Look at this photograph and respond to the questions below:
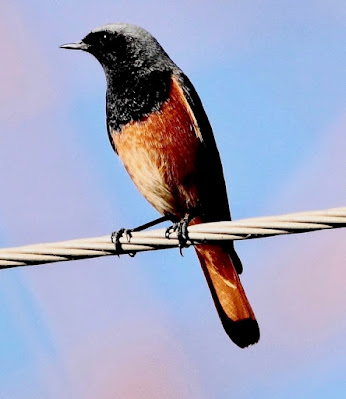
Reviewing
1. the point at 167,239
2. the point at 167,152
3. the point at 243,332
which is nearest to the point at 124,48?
the point at 167,152

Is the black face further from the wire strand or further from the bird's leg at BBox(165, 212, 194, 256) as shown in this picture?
the wire strand

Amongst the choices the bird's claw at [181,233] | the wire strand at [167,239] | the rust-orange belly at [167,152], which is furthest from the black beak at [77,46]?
the wire strand at [167,239]

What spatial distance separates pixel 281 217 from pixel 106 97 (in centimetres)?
306

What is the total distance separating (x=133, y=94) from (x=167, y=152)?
1.92 feet

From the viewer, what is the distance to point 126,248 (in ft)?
11.7

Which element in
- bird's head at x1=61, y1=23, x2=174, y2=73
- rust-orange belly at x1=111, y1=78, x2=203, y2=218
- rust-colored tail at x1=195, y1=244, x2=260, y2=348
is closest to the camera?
rust-orange belly at x1=111, y1=78, x2=203, y2=218

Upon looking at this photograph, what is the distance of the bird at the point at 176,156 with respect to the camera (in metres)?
5.60

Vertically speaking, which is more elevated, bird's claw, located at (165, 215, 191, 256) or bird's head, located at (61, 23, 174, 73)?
bird's head, located at (61, 23, 174, 73)

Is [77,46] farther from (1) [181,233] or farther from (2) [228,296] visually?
(1) [181,233]

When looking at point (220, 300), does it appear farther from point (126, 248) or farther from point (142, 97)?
point (126, 248)

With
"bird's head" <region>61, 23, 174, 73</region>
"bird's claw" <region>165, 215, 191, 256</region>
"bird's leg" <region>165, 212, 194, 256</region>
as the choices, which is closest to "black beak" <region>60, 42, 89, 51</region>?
"bird's head" <region>61, 23, 174, 73</region>

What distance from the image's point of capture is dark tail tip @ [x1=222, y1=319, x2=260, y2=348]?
563cm

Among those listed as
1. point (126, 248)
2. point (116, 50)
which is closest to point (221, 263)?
point (116, 50)

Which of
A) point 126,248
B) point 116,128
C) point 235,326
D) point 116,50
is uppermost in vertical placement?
point 116,50
